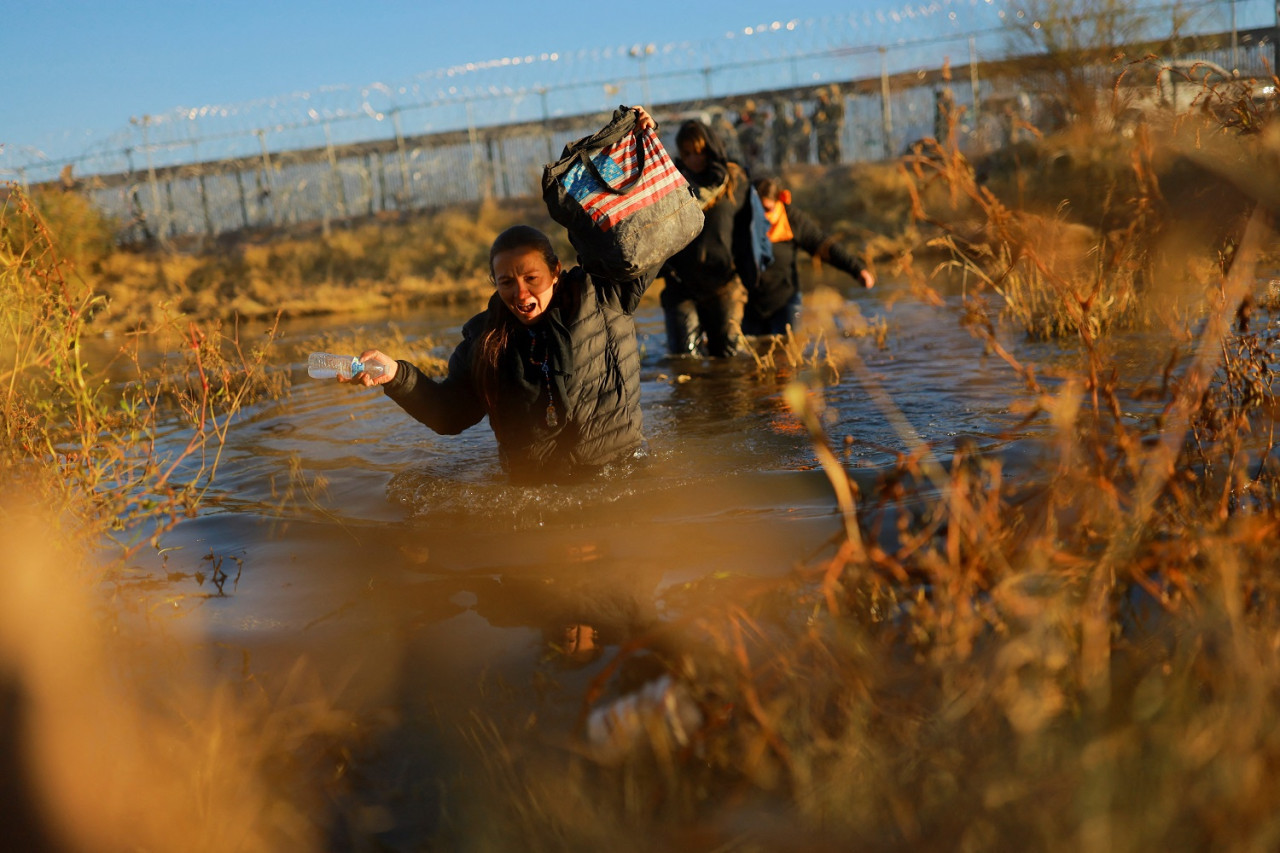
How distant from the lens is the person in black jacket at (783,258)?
7.84 metres

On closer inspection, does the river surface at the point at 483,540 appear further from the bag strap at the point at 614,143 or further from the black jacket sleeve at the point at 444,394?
the bag strap at the point at 614,143

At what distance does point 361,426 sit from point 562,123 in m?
22.5

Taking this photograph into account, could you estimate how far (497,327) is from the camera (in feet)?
13.8

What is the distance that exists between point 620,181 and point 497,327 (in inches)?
33.9

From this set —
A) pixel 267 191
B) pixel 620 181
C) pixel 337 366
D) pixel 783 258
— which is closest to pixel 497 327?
pixel 337 366

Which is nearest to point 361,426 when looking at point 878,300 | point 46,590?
point 46,590

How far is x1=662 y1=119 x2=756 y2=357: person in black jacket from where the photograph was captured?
23.4 feet

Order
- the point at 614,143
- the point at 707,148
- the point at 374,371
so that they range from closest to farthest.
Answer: the point at 614,143 < the point at 374,371 < the point at 707,148

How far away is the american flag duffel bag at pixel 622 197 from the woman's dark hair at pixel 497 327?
0.18 m

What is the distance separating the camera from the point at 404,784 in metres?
2.27

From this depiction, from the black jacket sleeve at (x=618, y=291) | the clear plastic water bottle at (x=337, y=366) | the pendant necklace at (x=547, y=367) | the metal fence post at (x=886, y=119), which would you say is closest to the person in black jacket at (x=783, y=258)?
the black jacket sleeve at (x=618, y=291)

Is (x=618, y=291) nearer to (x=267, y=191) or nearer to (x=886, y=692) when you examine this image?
(x=886, y=692)

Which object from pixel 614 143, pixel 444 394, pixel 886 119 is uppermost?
pixel 886 119

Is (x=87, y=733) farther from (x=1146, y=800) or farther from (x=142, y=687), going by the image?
(x=1146, y=800)
